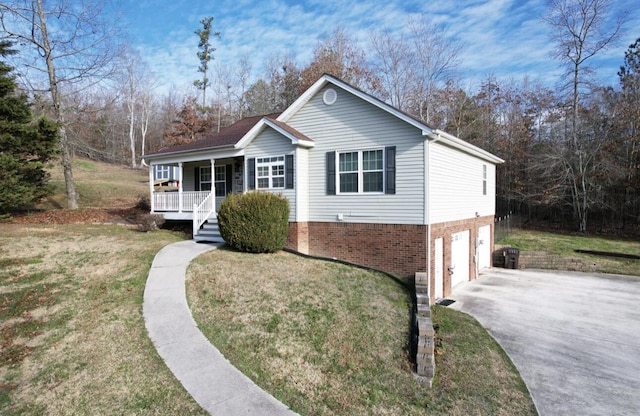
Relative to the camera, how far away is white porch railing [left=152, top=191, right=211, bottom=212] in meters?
14.7

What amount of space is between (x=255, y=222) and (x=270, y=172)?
94.8 inches

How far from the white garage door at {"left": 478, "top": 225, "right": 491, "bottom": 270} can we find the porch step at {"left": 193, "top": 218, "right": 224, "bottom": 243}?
10.8 meters

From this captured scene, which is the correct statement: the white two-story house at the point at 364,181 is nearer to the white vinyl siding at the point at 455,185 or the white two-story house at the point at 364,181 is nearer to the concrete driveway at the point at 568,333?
the white vinyl siding at the point at 455,185

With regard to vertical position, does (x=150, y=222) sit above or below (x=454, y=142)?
below

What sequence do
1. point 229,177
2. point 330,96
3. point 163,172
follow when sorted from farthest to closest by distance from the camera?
point 163,172, point 229,177, point 330,96

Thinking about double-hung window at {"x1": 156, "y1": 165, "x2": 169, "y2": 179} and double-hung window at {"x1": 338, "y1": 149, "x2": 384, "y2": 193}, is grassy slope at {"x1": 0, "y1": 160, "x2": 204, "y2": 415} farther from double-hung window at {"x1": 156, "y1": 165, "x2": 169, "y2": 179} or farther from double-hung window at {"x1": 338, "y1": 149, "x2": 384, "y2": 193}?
double-hung window at {"x1": 156, "y1": 165, "x2": 169, "y2": 179}

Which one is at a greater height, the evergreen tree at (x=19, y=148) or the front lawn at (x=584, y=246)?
the evergreen tree at (x=19, y=148)

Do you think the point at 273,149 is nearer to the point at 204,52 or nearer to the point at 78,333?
the point at 78,333

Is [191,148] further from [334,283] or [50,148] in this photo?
[334,283]

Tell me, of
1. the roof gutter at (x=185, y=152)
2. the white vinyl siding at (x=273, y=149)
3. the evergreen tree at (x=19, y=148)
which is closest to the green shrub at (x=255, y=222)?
the white vinyl siding at (x=273, y=149)

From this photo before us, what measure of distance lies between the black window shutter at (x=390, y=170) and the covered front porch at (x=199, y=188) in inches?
266

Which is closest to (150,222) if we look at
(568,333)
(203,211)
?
(203,211)

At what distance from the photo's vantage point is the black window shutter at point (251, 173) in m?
12.9

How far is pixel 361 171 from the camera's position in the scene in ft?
36.8
